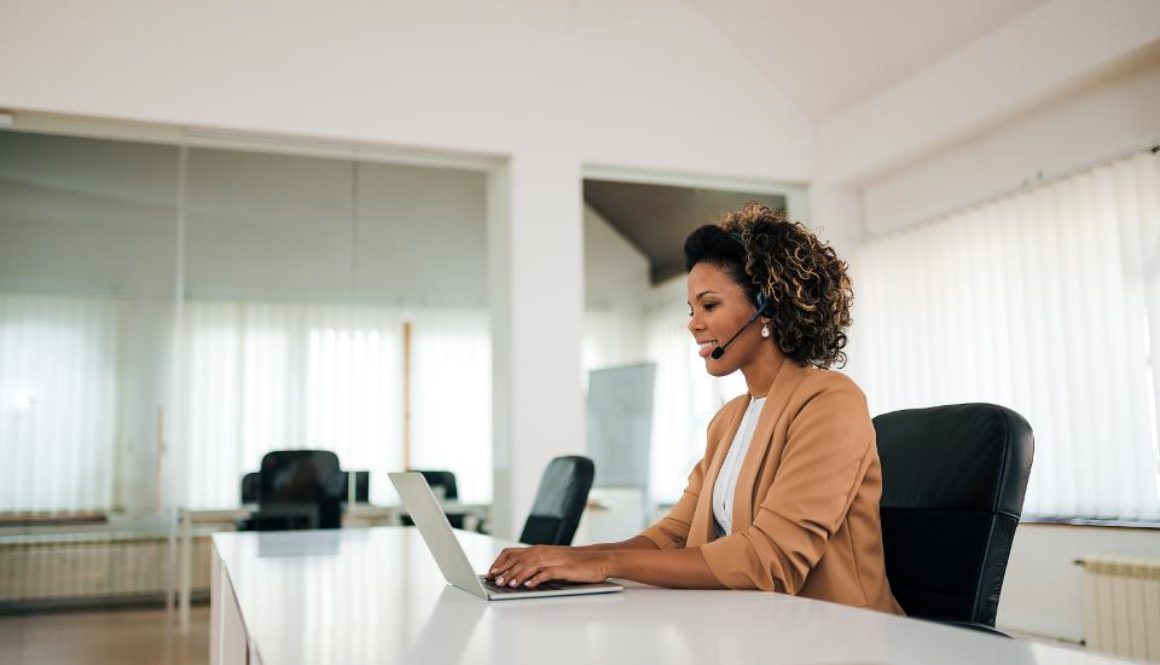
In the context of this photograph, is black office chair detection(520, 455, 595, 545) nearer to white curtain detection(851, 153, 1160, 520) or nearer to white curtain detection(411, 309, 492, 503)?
white curtain detection(411, 309, 492, 503)

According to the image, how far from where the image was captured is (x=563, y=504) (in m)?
2.60

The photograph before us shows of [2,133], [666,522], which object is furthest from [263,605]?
[2,133]

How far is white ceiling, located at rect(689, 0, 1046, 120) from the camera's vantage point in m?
4.53

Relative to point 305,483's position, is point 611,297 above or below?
above

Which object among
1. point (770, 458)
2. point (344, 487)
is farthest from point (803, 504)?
point (344, 487)

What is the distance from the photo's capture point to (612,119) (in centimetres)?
530

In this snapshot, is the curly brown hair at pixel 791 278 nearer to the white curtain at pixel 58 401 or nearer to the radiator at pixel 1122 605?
the radiator at pixel 1122 605

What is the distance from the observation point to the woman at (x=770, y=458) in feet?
4.87

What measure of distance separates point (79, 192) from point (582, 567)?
152 inches

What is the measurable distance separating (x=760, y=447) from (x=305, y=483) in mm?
3332

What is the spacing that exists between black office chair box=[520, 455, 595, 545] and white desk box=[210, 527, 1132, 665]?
3.05 feet

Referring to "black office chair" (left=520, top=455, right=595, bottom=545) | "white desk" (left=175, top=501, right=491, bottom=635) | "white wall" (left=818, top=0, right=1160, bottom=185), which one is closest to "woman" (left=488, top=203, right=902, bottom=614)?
"black office chair" (left=520, top=455, right=595, bottom=545)

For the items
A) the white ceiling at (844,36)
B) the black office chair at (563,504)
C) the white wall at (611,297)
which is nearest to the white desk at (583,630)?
the black office chair at (563,504)

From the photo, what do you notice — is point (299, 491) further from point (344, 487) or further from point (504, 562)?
point (504, 562)
